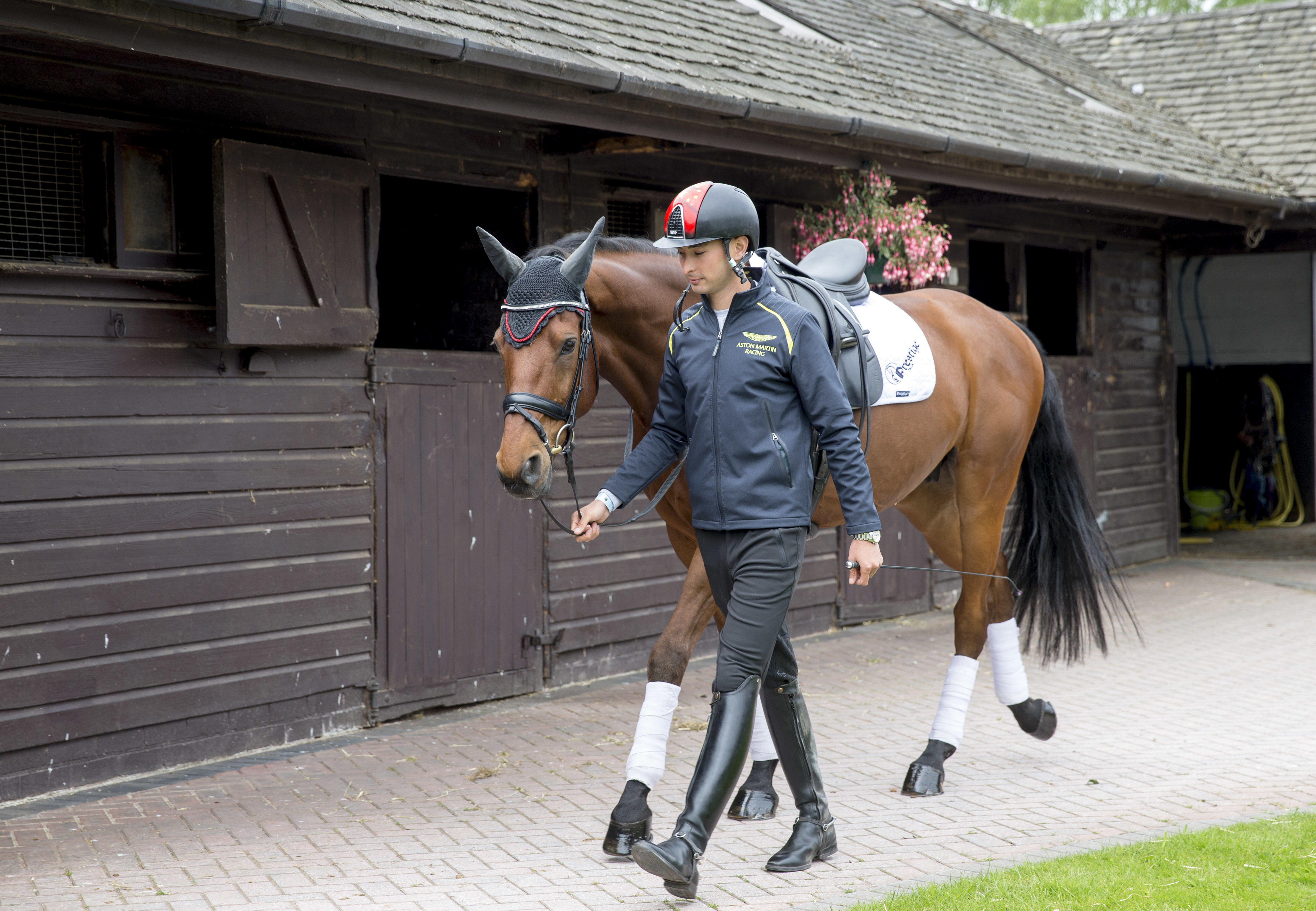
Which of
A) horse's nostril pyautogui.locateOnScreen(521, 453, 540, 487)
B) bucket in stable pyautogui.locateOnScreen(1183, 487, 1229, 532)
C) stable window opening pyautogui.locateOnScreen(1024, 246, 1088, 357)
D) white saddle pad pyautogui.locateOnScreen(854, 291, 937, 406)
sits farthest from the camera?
bucket in stable pyautogui.locateOnScreen(1183, 487, 1229, 532)

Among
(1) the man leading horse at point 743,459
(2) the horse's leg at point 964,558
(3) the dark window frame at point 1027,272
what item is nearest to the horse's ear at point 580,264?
(1) the man leading horse at point 743,459

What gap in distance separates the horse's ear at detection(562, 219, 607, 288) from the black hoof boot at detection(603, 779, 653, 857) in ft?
5.16

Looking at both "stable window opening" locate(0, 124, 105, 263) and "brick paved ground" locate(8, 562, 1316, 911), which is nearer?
"brick paved ground" locate(8, 562, 1316, 911)

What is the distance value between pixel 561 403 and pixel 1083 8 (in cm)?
3197

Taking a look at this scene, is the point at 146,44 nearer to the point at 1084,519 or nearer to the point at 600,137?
the point at 600,137

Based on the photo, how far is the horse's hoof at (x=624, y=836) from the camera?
4020 mm

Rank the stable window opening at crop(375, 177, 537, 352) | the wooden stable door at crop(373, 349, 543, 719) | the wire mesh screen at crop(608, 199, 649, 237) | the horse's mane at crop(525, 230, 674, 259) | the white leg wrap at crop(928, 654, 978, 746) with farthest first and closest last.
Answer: the wire mesh screen at crop(608, 199, 649, 237) → the stable window opening at crop(375, 177, 537, 352) → the wooden stable door at crop(373, 349, 543, 719) → the white leg wrap at crop(928, 654, 978, 746) → the horse's mane at crop(525, 230, 674, 259)

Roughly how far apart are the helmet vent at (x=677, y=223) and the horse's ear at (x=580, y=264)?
0.35m

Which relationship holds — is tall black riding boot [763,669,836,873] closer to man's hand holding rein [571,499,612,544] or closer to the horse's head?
man's hand holding rein [571,499,612,544]

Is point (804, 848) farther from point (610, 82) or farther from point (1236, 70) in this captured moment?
point (1236, 70)

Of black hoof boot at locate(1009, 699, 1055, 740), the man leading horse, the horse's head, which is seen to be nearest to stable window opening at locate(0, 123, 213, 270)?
the horse's head

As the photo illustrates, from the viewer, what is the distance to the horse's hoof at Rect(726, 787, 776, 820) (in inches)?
180

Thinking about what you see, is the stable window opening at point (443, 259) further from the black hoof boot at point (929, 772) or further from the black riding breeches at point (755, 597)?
the black riding breeches at point (755, 597)

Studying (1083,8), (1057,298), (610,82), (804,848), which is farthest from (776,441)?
(1083,8)
